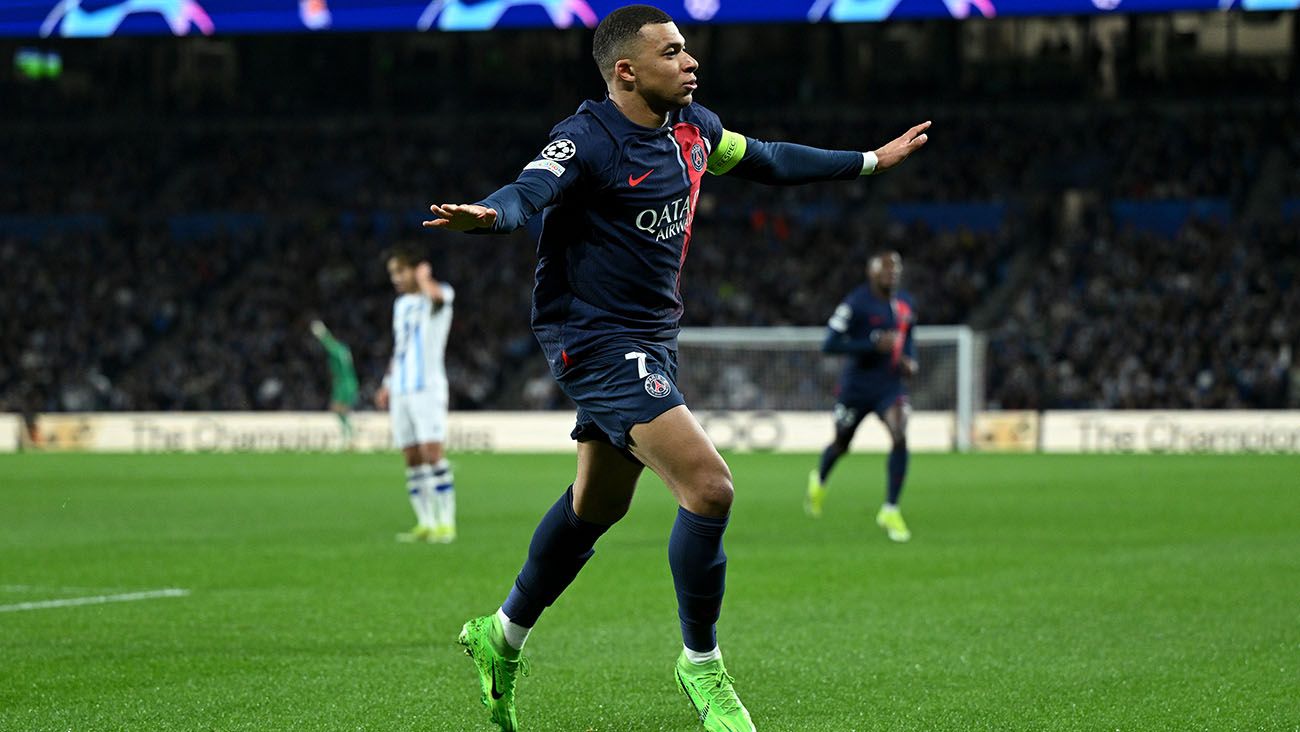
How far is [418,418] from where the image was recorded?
40.2ft

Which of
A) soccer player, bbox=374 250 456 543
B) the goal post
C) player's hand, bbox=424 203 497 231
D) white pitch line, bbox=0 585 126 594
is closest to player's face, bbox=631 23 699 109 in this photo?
player's hand, bbox=424 203 497 231

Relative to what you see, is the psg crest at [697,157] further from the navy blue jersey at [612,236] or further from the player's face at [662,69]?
the player's face at [662,69]

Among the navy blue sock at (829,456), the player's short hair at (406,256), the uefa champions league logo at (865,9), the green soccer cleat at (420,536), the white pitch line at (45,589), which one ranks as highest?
the uefa champions league logo at (865,9)

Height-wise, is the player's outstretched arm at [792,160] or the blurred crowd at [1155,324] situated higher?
the player's outstretched arm at [792,160]

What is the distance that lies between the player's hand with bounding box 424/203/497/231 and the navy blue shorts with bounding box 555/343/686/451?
79 cm

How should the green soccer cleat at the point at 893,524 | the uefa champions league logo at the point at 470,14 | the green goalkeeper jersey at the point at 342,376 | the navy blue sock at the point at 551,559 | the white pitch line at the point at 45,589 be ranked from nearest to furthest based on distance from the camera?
the navy blue sock at the point at 551,559 < the white pitch line at the point at 45,589 < the green soccer cleat at the point at 893,524 < the uefa champions league logo at the point at 470,14 < the green goalkeeper jersey at the point at 342,376

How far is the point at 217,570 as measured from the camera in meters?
10.3

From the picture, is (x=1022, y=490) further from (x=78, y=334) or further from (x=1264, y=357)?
(x=78, y=334)

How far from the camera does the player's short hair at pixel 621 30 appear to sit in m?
5.10

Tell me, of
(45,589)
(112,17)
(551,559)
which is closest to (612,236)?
(551,559)

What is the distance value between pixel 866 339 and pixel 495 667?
26.9 feet

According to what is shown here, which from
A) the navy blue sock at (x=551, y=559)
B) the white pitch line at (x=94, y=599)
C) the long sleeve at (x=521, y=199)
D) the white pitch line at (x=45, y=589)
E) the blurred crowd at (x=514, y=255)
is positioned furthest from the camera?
the blurred crowd at (x=514, y=255)

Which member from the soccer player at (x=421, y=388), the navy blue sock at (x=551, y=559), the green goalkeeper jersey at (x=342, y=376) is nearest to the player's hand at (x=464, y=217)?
the navy blue sock at (x=551, y=559)

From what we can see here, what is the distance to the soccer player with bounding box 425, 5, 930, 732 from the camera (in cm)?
487
